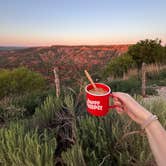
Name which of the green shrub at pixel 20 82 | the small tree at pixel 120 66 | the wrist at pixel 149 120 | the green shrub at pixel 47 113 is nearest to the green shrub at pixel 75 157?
the wrist at pixel 149 120

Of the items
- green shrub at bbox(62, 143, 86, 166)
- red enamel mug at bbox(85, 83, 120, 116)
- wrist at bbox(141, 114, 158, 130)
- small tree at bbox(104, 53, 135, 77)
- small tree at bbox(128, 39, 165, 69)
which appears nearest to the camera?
wrist at bbox(141, 114, 158, 130)

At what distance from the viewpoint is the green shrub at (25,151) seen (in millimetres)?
2168

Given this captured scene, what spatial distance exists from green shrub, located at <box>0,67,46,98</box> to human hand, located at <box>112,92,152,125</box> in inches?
672

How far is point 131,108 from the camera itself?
66.3 inches

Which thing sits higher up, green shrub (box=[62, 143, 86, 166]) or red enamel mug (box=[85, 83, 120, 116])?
red enamel mug (box=[85, 83, 120, 116])

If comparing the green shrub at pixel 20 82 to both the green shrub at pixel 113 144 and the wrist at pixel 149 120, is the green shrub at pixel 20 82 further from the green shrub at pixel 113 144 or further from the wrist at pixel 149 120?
the wrist at pixel 149 120

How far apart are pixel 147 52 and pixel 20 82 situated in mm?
10004

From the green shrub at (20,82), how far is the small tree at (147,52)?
7.84 metres

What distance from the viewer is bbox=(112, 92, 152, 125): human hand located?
1.61 meters

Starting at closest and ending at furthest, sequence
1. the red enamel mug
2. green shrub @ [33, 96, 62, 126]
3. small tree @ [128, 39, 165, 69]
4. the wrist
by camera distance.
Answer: the wrist < the red enamel mug < green shrub @ [33, 96, 62, 126] < small tree @ [128, 39, 165, 69]

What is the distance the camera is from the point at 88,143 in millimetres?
2461

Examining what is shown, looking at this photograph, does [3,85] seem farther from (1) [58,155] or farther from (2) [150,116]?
(2) [150,116]

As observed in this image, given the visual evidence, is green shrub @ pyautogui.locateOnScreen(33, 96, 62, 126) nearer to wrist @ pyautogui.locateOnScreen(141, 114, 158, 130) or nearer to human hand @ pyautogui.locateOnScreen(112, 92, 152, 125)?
human hand @ pyautogui.locateOnScreen(112, 92, 152, 125)

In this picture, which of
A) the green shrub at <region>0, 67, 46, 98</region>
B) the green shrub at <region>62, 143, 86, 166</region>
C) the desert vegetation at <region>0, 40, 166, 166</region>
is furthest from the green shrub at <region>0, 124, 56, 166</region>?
the green shrub at <region>0, 67, 46, 98</region>
